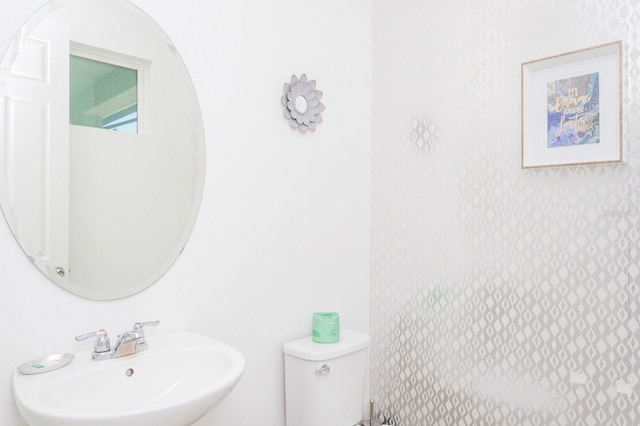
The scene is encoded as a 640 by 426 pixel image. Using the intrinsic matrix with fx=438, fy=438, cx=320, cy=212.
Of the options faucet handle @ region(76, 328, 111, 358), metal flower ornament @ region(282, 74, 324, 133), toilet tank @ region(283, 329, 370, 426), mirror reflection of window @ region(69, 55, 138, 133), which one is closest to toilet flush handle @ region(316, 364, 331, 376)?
toilet tank @ region(283, 329, 370, 426)

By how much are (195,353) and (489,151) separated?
1354 millimetres

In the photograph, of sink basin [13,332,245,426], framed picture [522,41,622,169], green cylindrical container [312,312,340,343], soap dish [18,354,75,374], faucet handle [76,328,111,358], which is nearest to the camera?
sink basin [13,332,245,426]

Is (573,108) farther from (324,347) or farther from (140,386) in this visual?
(140,386)

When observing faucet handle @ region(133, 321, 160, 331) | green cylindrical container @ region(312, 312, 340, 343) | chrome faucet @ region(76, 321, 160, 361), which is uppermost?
faucet handle @ region(133, 321, 160, 331)

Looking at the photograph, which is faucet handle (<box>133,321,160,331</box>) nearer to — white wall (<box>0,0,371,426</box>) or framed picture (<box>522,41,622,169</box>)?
white wall (<box>0,0,371,426</box>)

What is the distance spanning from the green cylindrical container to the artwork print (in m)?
1.11

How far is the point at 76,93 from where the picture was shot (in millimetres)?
1365

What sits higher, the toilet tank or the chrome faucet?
the chrome faucet

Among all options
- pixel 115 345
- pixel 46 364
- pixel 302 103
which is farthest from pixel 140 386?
pixel 302 103

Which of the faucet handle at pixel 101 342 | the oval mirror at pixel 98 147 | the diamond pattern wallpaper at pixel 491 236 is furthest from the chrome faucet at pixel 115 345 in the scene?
the diamond pattern wallpaper at pixel 491 236

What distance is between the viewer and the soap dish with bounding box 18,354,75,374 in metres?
1.21

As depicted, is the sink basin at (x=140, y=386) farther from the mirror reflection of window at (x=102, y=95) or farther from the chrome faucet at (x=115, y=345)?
the mirror reflection of window at (x=102, y=95)

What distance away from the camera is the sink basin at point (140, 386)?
1.01m

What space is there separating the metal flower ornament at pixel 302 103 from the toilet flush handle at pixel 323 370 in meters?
1.02
